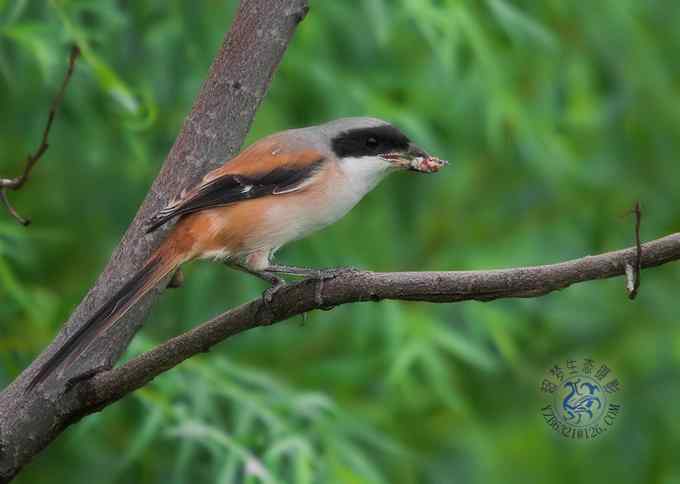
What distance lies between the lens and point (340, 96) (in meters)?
5.74

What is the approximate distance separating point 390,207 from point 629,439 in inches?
80.1

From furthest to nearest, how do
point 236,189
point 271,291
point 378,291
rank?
point 236,189
point 271,291
point 378,291

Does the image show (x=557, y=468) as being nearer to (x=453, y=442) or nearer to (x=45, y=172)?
(x=453, y=442)

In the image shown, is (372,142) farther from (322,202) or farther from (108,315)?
(108,315)

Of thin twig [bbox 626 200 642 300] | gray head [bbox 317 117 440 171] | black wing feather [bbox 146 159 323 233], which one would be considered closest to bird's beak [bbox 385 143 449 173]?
gray head [bbox 317 117 440 171]

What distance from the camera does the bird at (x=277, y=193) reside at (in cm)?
356

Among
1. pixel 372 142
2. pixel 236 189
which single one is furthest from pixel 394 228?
pixel 236 189

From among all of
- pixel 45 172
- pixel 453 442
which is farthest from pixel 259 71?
pixel 453 442

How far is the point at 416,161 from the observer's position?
3.97m

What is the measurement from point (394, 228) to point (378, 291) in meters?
3.30

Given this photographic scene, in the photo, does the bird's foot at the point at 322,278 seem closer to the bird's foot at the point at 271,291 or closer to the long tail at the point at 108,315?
the bird's foot at the point at 271,291

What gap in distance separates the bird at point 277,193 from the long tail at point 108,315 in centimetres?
1

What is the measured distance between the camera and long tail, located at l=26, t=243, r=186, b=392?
9.64 feet

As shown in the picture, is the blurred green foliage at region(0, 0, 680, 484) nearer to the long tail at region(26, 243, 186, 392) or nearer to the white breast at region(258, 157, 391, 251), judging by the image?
the white breast at region(258, 157, 391, 251)
